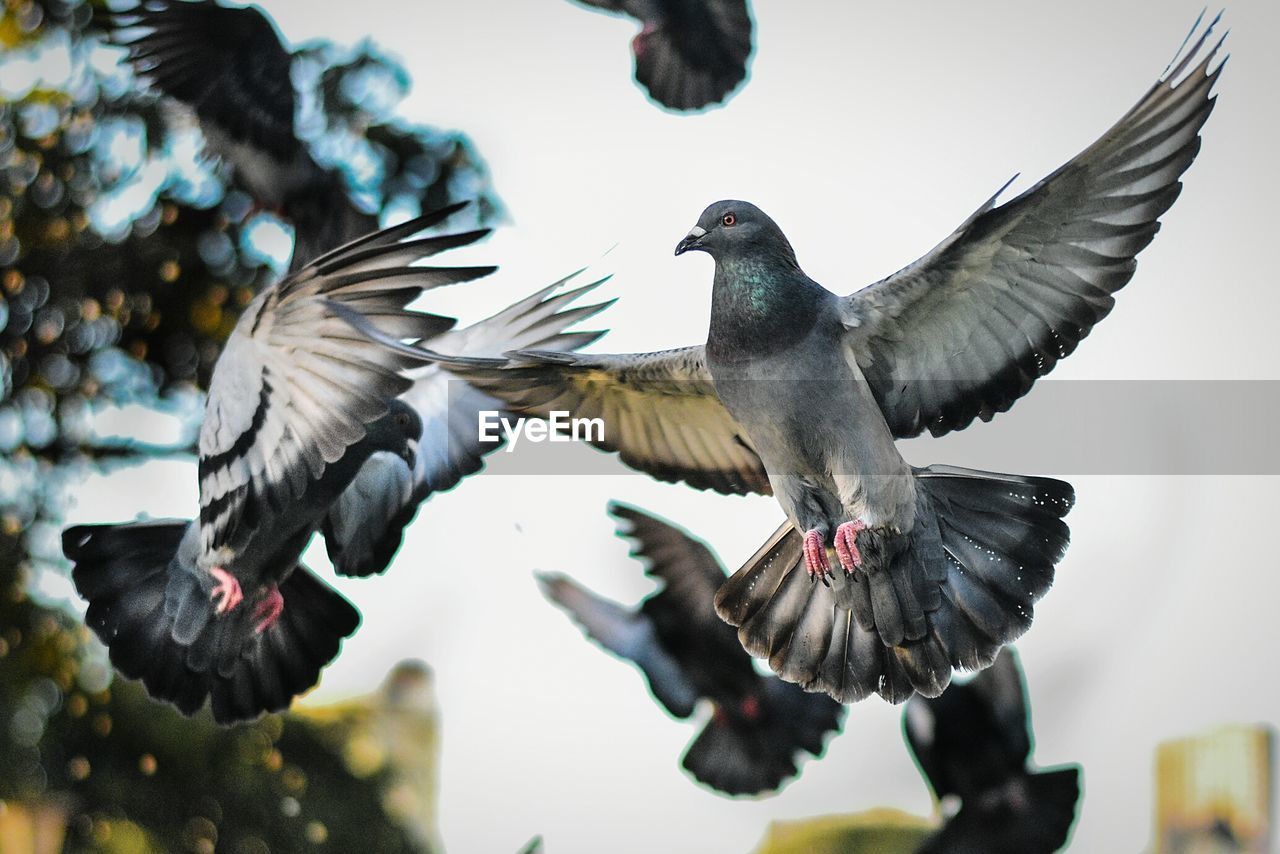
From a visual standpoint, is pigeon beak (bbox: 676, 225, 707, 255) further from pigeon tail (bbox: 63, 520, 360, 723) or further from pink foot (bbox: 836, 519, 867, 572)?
pigeon tail (bbox: 63, 520, 360, 723)

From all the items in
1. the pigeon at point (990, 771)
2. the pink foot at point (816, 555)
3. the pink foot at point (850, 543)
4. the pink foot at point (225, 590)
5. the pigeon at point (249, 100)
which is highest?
the pigeon at point (249, 100)

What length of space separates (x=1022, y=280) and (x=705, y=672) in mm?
783

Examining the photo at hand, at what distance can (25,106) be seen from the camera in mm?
2354

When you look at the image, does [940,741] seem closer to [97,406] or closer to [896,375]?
[896,375]

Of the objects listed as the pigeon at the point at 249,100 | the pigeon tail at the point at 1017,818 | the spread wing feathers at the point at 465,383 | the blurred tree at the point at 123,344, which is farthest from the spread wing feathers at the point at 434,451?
the pigeon tail at the point at 1017,818

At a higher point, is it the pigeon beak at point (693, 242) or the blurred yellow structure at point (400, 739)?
the pigeon beak at point (693, 242)

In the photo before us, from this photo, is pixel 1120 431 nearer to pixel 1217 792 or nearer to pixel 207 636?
pixel 1217 792

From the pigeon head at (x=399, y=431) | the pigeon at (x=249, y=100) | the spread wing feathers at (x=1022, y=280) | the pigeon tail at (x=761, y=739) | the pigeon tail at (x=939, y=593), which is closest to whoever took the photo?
the spread wing feathers at (x=1022, y=280)

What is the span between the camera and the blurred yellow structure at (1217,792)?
1.79 metres

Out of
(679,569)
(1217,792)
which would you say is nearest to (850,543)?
(679,569)

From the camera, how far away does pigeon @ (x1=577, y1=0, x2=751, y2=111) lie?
2.07 m

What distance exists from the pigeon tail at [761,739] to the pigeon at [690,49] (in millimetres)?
961

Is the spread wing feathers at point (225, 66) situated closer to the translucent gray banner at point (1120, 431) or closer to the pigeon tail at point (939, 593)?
the translucent gray banner at point (1120, 431)

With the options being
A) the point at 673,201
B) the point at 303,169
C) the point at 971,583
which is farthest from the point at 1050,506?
the point at 303,169
